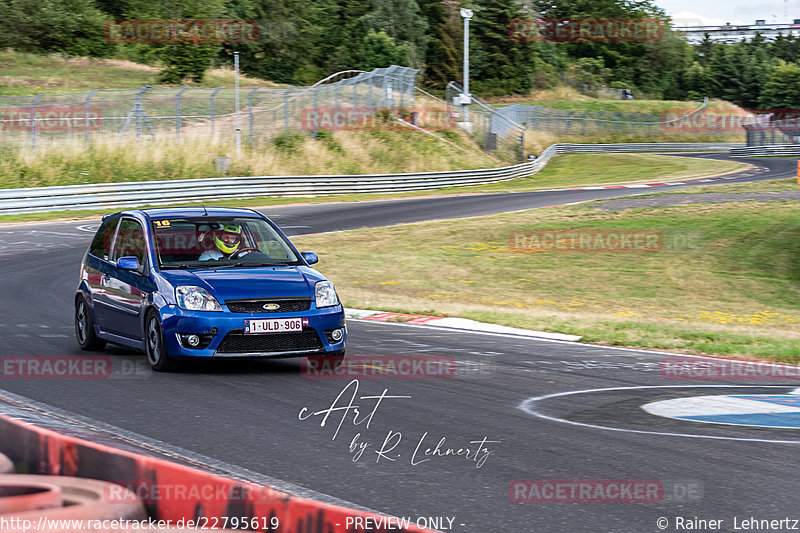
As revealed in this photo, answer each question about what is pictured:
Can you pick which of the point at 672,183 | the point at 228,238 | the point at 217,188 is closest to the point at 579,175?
the point at 672,183

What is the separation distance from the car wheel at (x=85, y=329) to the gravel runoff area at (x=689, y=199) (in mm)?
22787

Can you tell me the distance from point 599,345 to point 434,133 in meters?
40.1

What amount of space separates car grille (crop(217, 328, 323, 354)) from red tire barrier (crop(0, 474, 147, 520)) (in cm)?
433

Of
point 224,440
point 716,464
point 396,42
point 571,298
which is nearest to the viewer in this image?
point 716,464

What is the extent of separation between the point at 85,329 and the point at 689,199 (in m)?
25.9

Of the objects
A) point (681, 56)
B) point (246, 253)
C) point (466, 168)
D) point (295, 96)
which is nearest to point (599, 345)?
point (246, 253)

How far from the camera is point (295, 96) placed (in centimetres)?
4388

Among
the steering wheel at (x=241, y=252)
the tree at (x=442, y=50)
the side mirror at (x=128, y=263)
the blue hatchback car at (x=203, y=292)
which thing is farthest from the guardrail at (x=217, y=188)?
the tree at (x=442, y=50)

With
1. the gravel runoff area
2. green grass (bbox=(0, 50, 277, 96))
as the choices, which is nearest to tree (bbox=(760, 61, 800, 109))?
green grass (bbox=(0, 50, 277, 96))

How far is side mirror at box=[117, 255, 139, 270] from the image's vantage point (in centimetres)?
973

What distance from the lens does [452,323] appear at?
13469 millimetres

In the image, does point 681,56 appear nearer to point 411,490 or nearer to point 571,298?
point 571,298

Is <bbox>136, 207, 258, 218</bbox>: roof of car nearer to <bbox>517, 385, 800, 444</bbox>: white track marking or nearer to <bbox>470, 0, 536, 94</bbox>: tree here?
<bbox>517, 385, 800, 444</bbox>: white track marking

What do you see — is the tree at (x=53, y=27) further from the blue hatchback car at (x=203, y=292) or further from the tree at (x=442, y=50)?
the blue hatchback car at (x=203, y=292)
